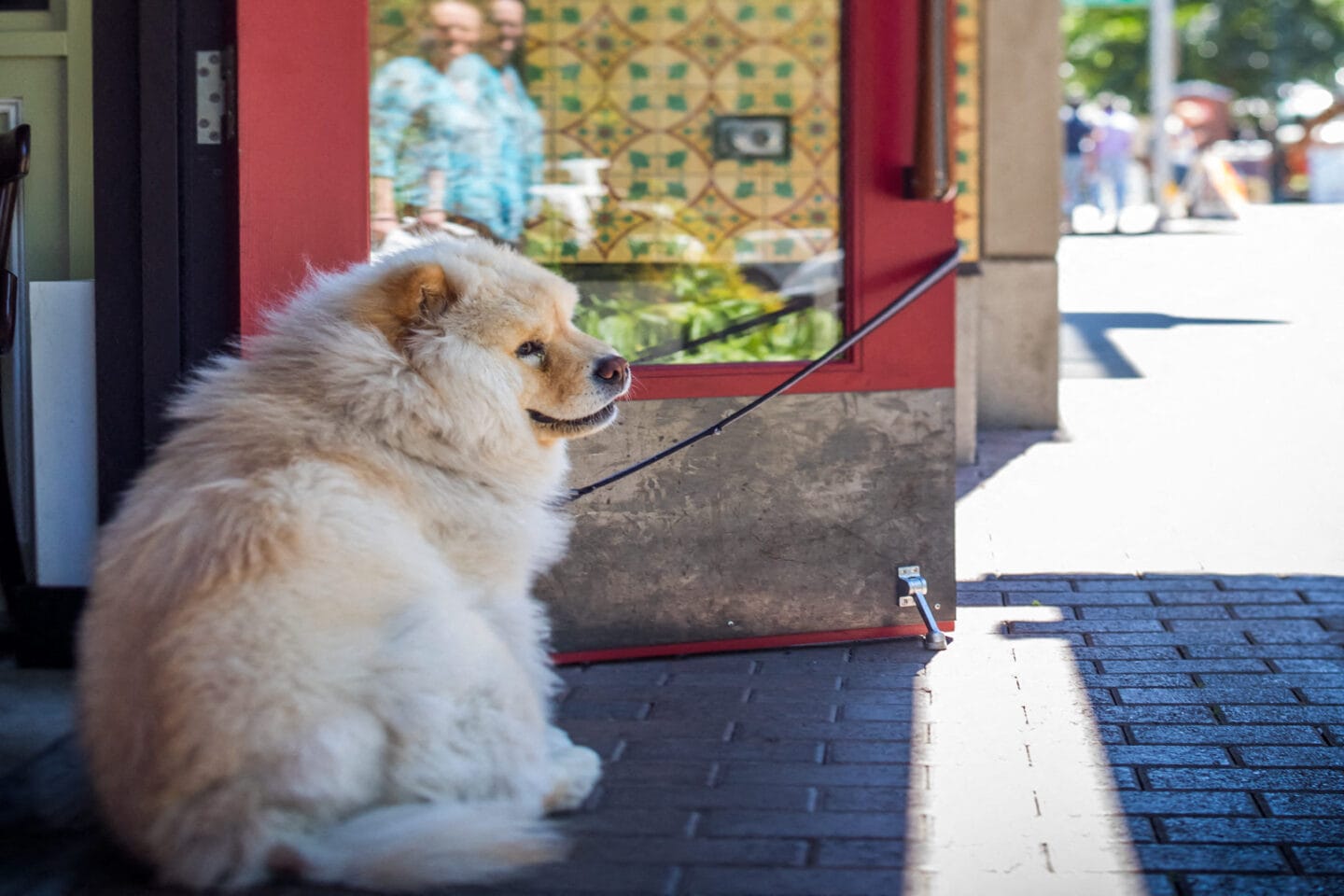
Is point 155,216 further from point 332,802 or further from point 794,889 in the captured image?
point 794,889

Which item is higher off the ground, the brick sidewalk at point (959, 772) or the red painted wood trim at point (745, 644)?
the red painted wood trim at point (745, 644)

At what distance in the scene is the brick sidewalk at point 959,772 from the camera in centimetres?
323

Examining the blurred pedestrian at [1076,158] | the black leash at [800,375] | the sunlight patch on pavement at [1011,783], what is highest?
the blurred pedestrian at [1076,158]

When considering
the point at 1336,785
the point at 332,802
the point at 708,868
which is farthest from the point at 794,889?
the point at 1336,785

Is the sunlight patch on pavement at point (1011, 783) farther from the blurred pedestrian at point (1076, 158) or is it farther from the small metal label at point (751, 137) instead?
the blurred pedestrian at point (1076, 158)

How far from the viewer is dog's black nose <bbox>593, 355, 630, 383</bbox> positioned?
3.62 metres

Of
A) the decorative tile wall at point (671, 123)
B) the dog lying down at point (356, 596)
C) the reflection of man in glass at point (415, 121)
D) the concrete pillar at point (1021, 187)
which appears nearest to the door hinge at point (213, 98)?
the reflection of man in glass at point (415, 121)

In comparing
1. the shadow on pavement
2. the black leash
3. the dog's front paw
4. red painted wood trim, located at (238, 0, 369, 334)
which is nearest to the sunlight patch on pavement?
the dog's front paw

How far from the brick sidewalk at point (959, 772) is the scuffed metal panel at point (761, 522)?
0.16m

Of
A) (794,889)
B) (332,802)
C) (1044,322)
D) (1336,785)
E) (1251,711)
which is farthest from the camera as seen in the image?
(1044,322)

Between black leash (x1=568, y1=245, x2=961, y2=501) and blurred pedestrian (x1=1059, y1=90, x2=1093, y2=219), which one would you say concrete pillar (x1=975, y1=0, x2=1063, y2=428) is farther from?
blurred pedestrian (x1=1059, y1=90, x2=1093, y2=219)

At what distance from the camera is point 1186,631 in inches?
210

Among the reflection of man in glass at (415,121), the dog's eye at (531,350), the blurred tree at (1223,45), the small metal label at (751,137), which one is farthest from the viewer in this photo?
the blurred tree at (1223,45)

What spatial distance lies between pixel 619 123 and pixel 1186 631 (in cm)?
342
